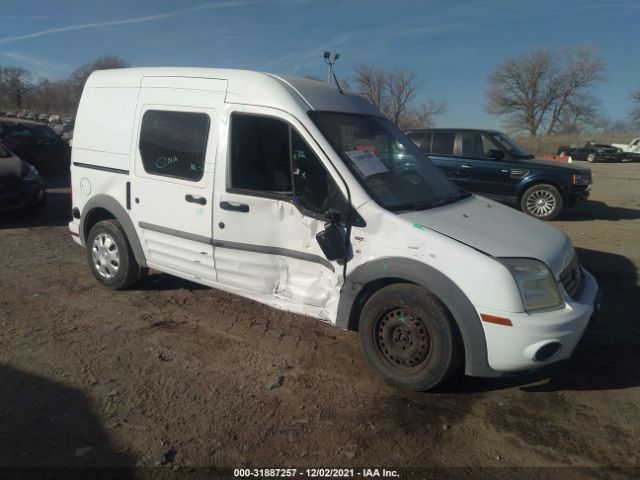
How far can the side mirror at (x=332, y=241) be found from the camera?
3381 millimetres

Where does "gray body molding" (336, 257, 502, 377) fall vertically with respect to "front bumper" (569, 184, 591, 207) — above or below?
below

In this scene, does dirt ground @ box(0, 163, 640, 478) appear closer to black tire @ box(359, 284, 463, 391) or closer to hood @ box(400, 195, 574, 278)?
black tire @ box(359, 284, 463, 391)

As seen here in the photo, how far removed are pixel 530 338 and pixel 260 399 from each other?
1.77 m

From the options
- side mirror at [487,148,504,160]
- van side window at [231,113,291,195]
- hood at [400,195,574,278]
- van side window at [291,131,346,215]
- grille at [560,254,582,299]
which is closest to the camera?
hood at [400,195,574,278]

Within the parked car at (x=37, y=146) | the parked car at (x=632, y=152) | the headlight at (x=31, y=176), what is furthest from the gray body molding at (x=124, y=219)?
the parked car at (x=632, y=152)

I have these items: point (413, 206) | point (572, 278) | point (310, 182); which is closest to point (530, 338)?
point (572, 278)

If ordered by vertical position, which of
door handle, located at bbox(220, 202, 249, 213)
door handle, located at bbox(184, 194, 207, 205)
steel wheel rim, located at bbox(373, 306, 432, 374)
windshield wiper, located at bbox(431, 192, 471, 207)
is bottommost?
steel wheel rim, located at bbox(373, 306, 432, 374)

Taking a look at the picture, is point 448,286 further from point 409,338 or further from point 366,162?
point 366,162

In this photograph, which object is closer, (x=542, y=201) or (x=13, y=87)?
(x=542, y=201)

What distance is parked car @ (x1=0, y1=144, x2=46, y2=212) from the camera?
7.82 m

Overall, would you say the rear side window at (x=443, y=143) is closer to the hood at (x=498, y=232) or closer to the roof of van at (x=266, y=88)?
the roof of van at (x=266, y=88)

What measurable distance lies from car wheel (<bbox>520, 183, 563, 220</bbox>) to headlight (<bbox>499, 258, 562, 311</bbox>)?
734 cm

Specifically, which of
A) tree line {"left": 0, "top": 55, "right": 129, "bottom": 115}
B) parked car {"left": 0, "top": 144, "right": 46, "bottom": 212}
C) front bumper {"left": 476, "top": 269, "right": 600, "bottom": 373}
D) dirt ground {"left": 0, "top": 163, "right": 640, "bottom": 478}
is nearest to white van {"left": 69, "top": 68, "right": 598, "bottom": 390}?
front bumper {"left": 476, "top": 269, "right": 600, "bottom": 373}

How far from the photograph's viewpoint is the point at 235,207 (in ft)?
12.7
